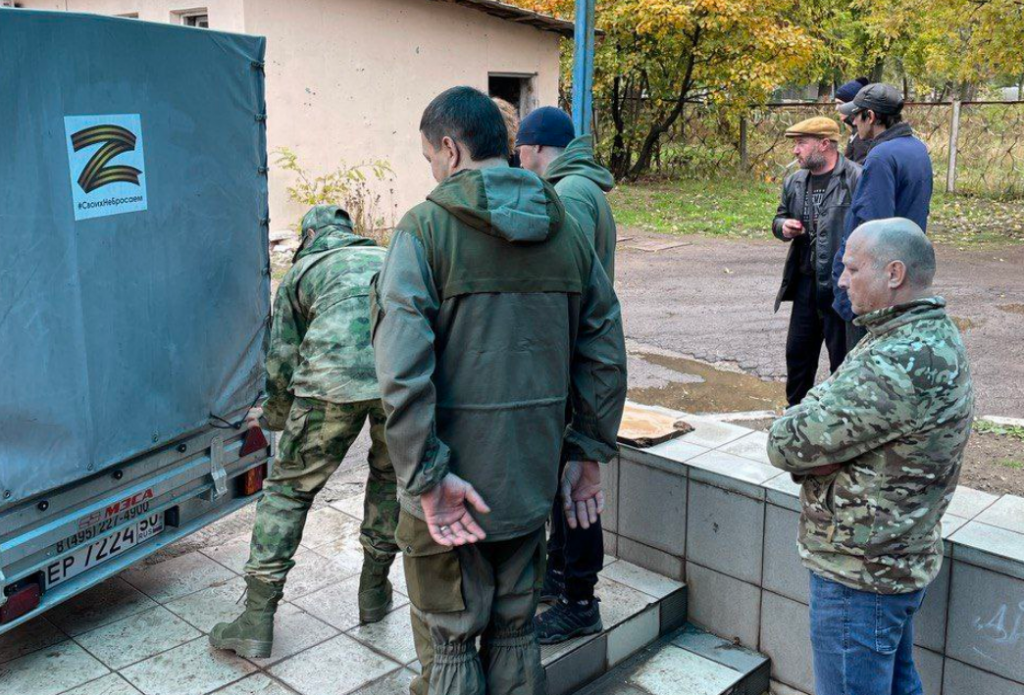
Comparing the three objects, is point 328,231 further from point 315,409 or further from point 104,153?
point 104,153

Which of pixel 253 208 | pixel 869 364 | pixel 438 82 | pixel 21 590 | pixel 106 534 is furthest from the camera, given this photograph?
pixel 438 82

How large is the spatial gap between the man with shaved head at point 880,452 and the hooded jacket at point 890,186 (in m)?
2.02

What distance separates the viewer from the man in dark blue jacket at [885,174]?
4.66 m

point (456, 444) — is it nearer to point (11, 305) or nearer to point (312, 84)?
point (11, 305)

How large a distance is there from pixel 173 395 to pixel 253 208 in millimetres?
926

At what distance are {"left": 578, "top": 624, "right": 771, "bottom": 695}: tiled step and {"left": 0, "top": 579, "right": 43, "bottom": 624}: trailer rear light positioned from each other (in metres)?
2.02

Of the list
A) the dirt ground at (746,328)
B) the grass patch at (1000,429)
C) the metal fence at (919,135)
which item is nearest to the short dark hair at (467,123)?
the dirt ground at (746,328)

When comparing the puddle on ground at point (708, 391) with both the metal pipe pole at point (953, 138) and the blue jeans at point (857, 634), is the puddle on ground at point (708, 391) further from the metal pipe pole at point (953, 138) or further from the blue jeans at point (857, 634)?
the metal pipe pole at point (953, 138)

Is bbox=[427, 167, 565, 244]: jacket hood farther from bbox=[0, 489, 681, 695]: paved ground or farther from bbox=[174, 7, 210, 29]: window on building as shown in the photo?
bbox=[174, 7, 210, 29]: window on building

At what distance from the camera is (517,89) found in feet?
52.4

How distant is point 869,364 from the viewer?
260 centimetres

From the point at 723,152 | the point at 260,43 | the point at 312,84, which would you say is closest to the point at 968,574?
the point at 260,43

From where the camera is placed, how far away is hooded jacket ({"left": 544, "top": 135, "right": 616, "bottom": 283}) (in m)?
3.51

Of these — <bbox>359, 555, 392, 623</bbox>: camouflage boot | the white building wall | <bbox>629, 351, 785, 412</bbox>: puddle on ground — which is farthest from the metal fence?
<bbox>359, 555, 392, 623</bbox>: camouflage boot
